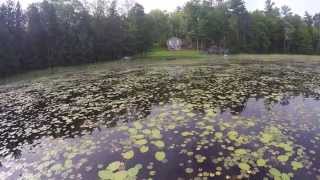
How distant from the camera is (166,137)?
7215 millimetres

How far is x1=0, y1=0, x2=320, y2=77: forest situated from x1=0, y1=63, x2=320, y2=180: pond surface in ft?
67.2

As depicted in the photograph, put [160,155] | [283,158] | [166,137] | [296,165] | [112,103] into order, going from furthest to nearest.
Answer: [112,103] → [166,137] → [160,155] → [283,158] → [296,165]

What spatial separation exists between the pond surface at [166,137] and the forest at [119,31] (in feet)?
67.2

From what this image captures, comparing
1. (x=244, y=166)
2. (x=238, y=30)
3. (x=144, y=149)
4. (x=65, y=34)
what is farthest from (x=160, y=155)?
(x=238, y=30)

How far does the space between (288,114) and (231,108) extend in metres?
1.83

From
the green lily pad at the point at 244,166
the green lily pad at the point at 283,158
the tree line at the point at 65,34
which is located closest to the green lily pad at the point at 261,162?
the green lily pad at the point at 244,166

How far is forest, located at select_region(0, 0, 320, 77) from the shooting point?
30.5m

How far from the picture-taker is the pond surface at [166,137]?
18.2 ft

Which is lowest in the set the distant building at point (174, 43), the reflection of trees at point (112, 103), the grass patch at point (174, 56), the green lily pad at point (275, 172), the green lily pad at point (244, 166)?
the green lily pad at point (275, 172)

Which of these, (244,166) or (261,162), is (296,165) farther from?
(244,166)

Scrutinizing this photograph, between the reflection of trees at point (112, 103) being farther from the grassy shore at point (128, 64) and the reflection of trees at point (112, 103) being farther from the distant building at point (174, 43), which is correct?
the distant building at point (174, 43)

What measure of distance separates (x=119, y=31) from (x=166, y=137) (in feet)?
118

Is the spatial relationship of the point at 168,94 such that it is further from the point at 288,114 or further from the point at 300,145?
the point at 300,145

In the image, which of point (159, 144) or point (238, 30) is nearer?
point (159, 144)
